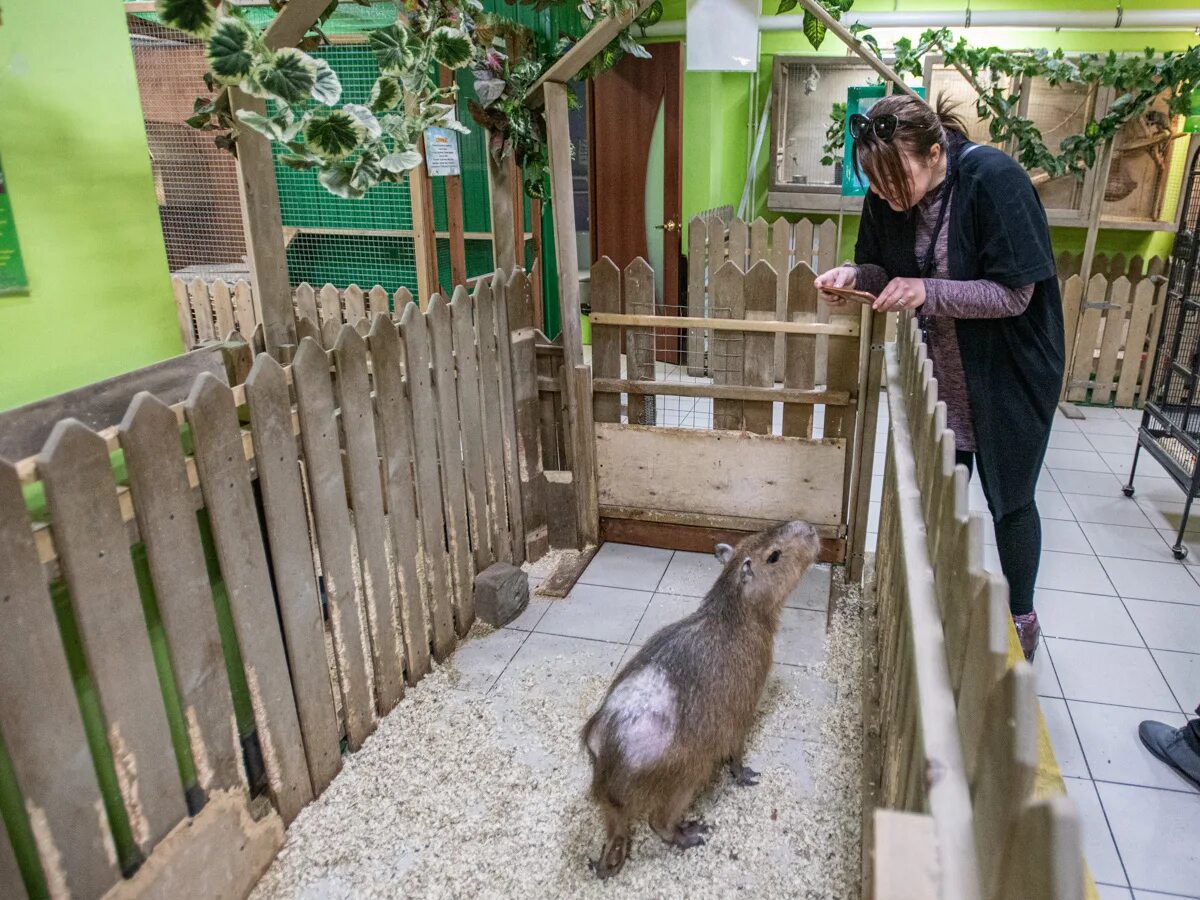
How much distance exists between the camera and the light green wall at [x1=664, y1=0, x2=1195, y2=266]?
5.88 m

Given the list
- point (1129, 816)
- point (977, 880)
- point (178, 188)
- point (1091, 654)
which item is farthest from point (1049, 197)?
point (977, 880)

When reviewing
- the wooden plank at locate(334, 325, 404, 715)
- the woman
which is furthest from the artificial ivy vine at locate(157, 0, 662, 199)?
the woman

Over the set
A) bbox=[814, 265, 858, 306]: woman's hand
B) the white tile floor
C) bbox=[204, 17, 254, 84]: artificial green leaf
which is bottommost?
the white tile floor

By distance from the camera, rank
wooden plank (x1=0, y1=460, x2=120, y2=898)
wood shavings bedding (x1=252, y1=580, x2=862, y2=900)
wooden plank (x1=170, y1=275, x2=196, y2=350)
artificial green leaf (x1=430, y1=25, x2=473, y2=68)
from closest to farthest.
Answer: wooden plank (x1=0, y1=460, x2=120, y2=898) < wood shavings bedding (x1=252, y1=580, x2=862, y2=900) < artificial green leaf (x1=430, y1=25, x2=473, y2=68) < wooden plank (x1=170, y1=275, x2=196, y2=350)

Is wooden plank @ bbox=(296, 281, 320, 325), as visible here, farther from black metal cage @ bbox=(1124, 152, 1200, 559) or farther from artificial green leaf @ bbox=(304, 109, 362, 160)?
black metal cage @ bbox=(1124, 152, 1200, 559)

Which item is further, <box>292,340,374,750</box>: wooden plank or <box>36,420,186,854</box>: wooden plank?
<box>292,340,374,750</box>: wooden plank

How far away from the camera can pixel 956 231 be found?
213 cm

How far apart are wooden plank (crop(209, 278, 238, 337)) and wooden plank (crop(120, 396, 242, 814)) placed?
10.1ft

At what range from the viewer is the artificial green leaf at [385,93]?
207 centimetres

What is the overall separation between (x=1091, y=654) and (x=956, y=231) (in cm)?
156

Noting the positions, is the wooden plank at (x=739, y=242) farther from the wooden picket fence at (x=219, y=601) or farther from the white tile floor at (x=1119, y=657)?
the wooden picket fence at (x=219, y=601)

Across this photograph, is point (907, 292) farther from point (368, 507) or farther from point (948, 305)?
point (368, 507)

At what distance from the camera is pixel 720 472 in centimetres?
329

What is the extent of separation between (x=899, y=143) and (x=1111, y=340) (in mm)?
4262
